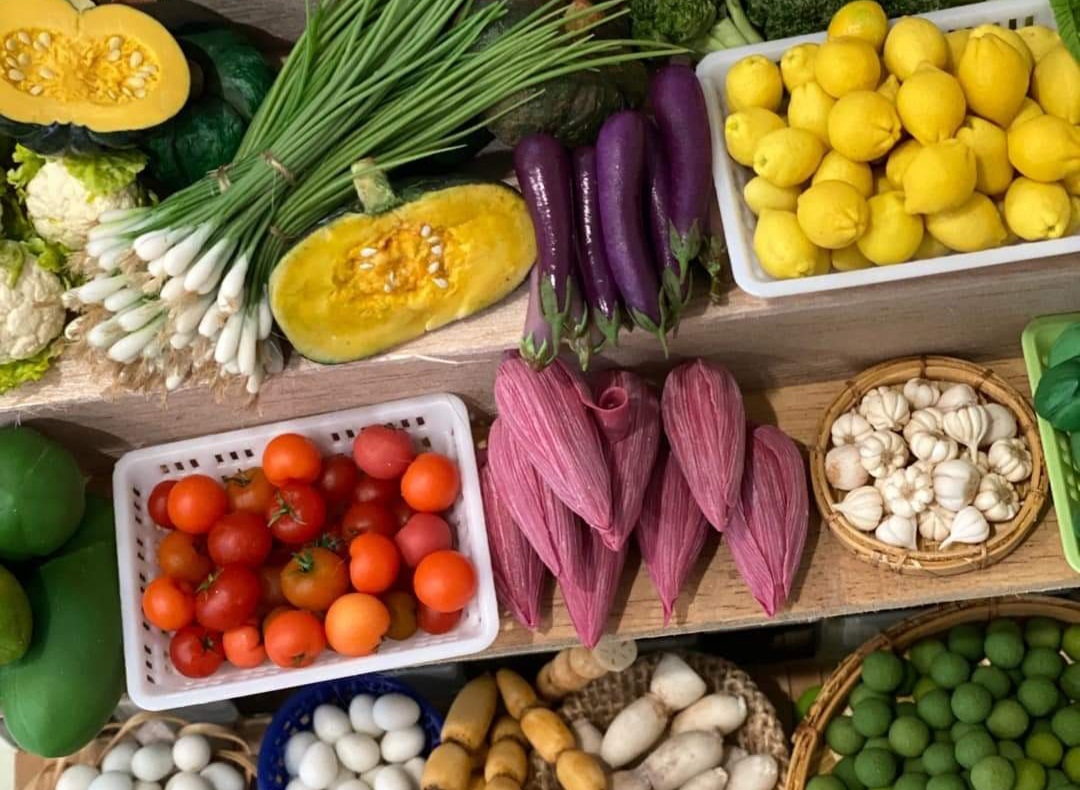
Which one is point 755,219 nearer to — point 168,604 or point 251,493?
point 251,493

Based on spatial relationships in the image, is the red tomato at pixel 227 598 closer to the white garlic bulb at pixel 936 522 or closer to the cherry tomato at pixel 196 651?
the cherry tomato at pixel 196 651

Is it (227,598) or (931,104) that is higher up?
(931,104)

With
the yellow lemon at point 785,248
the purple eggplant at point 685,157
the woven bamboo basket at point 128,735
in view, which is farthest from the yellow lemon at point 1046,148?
the woven bamboo basket at point 128,735

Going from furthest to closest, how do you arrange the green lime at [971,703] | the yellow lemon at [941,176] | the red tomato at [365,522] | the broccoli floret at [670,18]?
the green lime at [971,703], the red tomato at [365,522], the broccoli floret at [670,18], the yellow lemon at [941,176]

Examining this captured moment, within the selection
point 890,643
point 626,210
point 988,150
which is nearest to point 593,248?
point 626,210

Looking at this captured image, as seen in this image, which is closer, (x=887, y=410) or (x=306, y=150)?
(x=306, y=150)

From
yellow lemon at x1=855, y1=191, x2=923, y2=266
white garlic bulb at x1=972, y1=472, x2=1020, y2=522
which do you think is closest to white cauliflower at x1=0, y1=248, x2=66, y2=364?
yellow lemon at x1=855, y1=191, x2=923, y2=266

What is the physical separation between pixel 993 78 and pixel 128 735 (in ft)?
5.47

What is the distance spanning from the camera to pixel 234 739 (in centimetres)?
188

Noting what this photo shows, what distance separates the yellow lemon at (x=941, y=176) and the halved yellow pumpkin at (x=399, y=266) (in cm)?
44

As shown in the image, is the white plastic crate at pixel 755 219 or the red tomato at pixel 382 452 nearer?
the white plastic crate at pixel 755 219

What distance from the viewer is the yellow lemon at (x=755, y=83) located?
1256 millimetres

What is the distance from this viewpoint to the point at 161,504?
1490 mm

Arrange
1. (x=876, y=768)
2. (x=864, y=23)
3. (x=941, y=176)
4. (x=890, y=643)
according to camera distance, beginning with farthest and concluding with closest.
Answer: (x=890, y=643) < (x=876, y=768) < (x=864, y=23) < (x=941, y=176)
